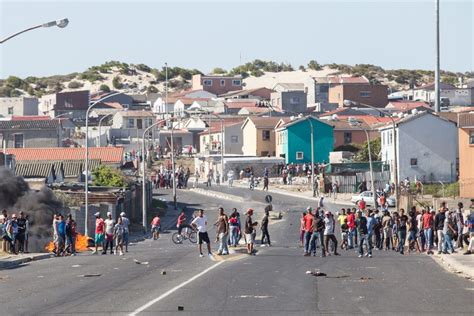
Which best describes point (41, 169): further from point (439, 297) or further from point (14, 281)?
point (439, 297)

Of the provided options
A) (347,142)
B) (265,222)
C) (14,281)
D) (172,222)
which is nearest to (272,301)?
(14,281)

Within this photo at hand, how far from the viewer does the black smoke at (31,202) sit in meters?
47.2

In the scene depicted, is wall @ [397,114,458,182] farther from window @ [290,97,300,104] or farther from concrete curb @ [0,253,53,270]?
window @ [290,97,300,104]

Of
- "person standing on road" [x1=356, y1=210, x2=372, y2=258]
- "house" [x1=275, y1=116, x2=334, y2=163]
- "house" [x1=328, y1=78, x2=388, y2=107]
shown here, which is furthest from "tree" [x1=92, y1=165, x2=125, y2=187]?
"house" [x1=328, y1=78, x2=388, y2=107]

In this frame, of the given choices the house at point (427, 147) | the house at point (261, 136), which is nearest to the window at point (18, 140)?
the house at point (261, 136)

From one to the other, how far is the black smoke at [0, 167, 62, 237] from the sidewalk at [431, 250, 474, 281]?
52.9ft

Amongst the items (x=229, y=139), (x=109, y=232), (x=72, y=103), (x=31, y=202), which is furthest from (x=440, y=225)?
(x=72, y=103)

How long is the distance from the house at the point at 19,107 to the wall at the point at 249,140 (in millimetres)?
39304

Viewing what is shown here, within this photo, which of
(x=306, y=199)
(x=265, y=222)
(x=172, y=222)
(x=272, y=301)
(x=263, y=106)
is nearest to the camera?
(x=272, y=301)

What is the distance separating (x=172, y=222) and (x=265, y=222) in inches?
905

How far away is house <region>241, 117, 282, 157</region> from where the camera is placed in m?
121

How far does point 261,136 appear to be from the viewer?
122m

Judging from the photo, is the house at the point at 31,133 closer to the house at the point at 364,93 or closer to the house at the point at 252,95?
the house at the point at 364,93

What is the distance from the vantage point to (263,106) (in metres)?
146
